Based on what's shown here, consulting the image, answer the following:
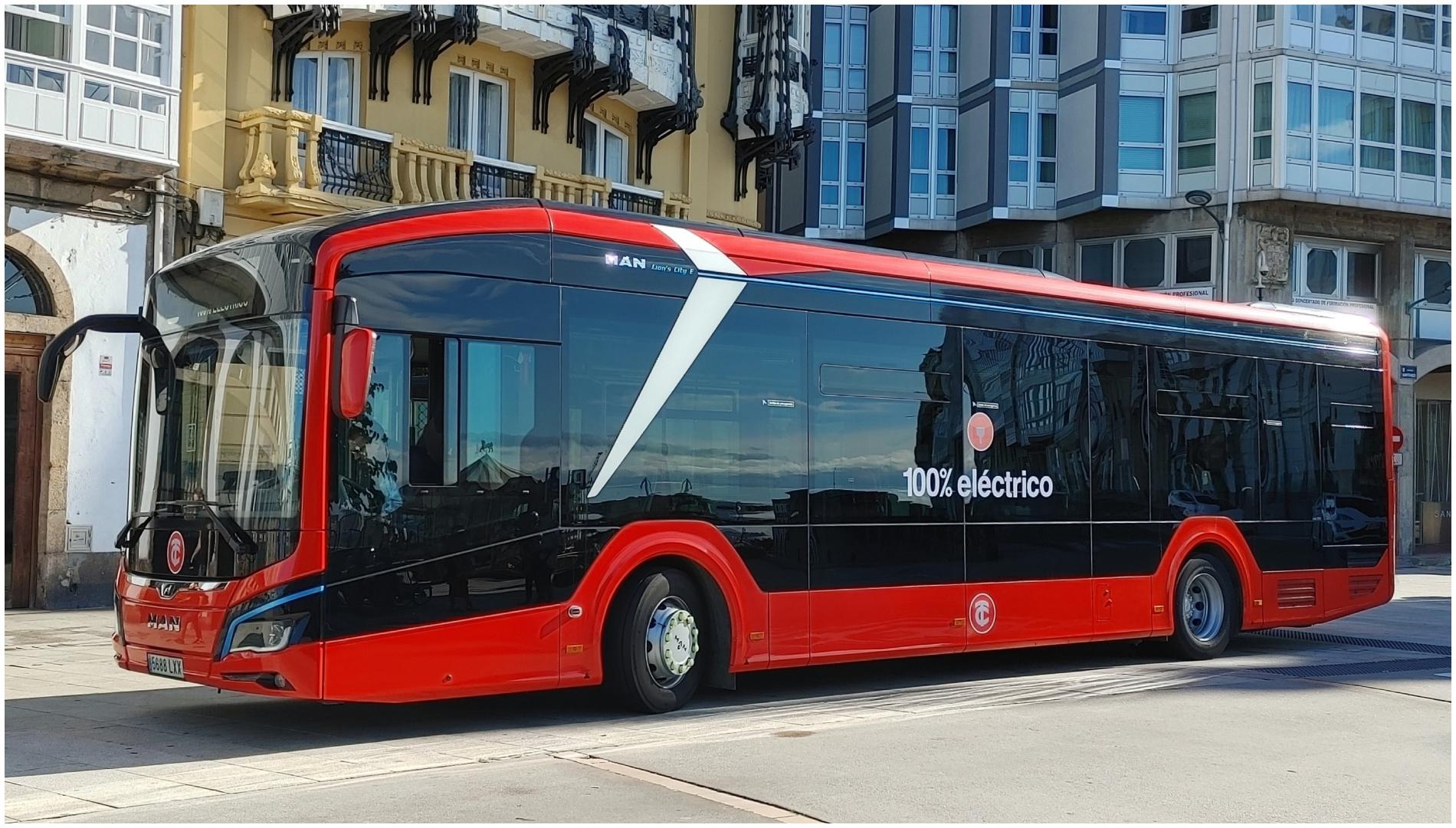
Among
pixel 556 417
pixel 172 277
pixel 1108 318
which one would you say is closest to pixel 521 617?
pixel 556 417

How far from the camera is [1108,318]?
14.0 m

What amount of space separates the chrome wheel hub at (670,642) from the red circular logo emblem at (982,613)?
8.77ft

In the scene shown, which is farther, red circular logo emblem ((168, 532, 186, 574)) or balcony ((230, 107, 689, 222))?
balcony ((230, 107, 689, 222))

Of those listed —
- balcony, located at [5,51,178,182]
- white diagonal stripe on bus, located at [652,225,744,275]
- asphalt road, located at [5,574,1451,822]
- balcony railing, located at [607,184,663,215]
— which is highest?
balcony railing, located at [607,184,663,215]

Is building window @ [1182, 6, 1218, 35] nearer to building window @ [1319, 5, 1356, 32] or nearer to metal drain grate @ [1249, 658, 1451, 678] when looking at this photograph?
building window @ [1319, 5, 1356, 32]

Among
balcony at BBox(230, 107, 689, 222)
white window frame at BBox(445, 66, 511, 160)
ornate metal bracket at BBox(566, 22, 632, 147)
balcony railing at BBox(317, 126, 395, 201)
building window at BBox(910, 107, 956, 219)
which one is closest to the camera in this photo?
balcony at BBox(230, 107, 689, 222)

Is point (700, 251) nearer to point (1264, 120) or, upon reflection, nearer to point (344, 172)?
point (344, 172)

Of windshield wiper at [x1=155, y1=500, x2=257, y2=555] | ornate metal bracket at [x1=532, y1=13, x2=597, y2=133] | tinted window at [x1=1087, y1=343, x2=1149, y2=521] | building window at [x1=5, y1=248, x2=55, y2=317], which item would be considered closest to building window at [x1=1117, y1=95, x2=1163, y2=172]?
ornate metal bracket at [x1=532, y1=13, x2=597, y2=133]

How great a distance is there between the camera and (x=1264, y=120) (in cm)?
3697

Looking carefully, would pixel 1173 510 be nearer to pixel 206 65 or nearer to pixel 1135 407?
pixel 1135 407

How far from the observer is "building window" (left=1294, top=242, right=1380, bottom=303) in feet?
123

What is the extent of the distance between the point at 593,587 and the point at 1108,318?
19.2ft

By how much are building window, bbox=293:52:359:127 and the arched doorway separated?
4482mm

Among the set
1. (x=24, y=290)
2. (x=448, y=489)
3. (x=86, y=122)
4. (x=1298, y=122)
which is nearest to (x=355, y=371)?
(x=448, y=489)
